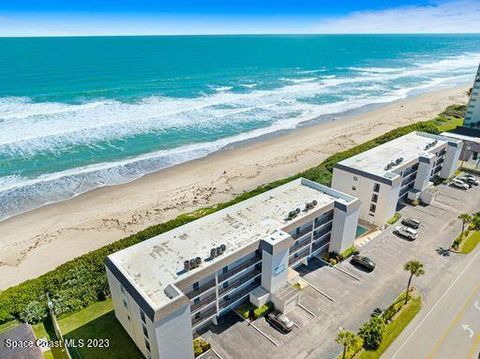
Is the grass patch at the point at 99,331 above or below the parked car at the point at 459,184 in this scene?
below

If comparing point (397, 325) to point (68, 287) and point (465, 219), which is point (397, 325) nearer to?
point (465, 219)

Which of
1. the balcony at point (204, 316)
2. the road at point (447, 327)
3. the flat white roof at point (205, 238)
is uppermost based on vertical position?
the flat white roof at point (205, 238)

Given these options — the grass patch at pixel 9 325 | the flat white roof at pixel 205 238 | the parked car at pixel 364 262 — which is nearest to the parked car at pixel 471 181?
the parked car at pixel 364 262

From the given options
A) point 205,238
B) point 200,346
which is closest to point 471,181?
point 205,238

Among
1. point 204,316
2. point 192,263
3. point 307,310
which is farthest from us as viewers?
point 307,310

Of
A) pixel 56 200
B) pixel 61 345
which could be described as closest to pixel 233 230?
pixel 61 345

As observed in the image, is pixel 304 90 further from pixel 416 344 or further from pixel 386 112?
pixel 416 344

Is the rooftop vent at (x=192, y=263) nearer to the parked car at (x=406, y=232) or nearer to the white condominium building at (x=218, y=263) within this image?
the white condominium building at (x=218, y=263)
